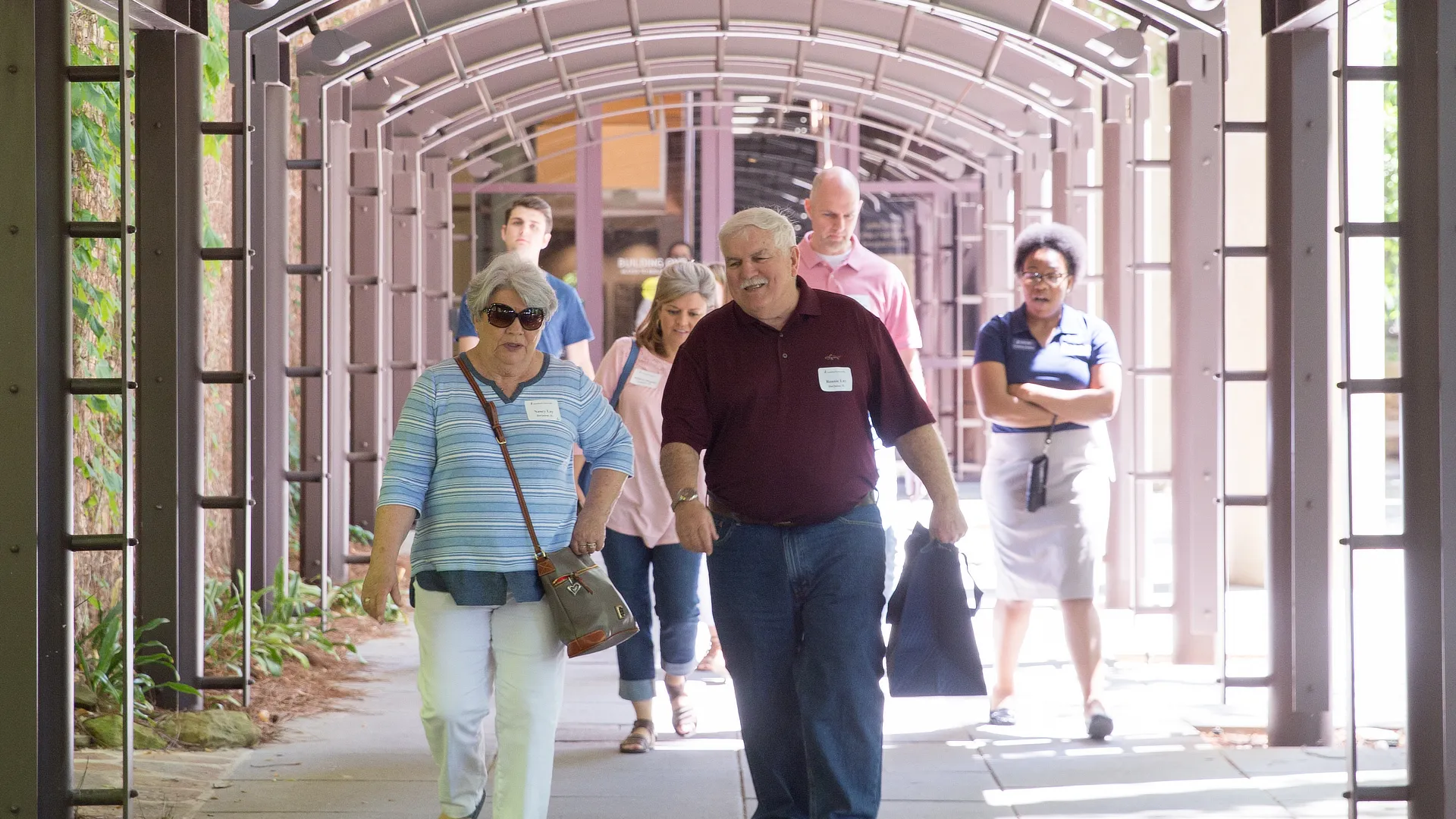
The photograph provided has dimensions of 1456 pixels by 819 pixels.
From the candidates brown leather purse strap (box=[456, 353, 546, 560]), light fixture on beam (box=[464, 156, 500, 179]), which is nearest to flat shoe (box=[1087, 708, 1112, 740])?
brown leather purse strap (box=[456, 353, 546, 560])

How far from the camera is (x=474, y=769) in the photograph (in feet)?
16.1

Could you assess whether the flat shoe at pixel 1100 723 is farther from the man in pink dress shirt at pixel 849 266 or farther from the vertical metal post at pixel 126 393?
the vertical metal post at pixel 126 393

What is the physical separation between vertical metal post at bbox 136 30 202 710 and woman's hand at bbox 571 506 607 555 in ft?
8.55

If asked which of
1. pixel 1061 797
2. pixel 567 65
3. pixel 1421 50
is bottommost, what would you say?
pixel 1061 797

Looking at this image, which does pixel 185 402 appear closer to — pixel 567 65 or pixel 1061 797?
pixel 1061 797

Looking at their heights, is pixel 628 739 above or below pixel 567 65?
below

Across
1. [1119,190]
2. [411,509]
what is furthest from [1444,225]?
[1119,190]

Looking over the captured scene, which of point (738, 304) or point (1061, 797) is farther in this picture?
point (1061, 797)

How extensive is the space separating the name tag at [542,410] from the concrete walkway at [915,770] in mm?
1626

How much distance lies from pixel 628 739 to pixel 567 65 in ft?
23.7

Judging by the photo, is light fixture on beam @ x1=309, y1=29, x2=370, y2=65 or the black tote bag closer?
the black tote bag

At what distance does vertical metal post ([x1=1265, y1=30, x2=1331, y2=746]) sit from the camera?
251 inches

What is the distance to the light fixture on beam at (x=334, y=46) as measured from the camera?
30.0 ft

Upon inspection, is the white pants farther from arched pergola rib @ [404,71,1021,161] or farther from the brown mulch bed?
arched pergola rib @ [404,71,1021,161]
